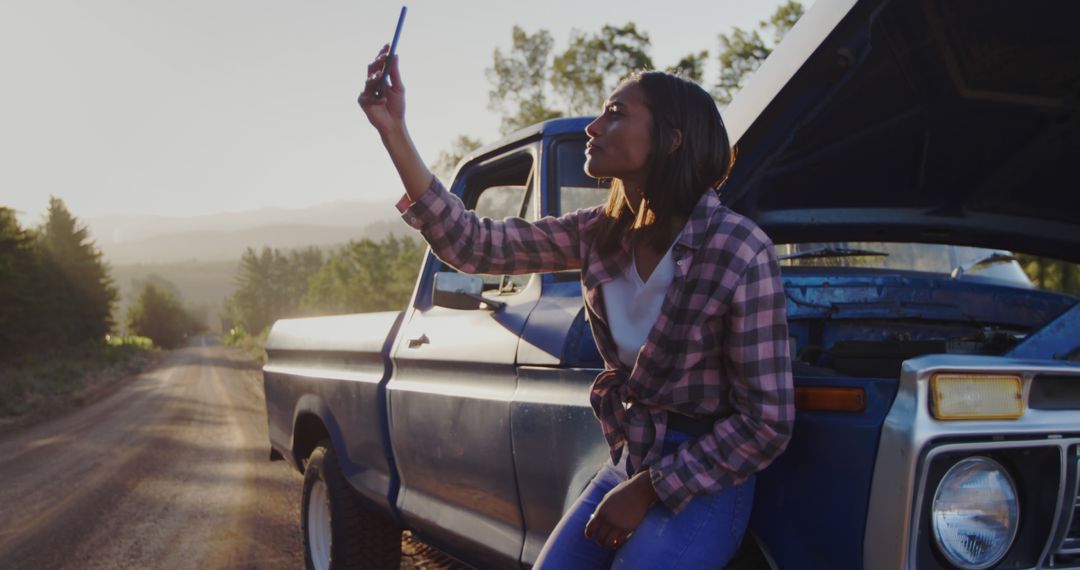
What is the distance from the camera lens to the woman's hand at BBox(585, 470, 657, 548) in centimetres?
177

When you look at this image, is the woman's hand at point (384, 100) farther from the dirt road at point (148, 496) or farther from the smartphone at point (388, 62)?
the dirt road at point (148, 496)

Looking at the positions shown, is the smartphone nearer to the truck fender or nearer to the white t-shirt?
the white t-shirt

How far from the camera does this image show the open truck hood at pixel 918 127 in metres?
2.00

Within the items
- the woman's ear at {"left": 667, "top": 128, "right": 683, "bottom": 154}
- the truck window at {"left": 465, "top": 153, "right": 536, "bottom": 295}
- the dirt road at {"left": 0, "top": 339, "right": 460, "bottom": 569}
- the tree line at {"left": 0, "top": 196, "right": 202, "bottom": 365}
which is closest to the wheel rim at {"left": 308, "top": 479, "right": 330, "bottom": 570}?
the dirt road at {"left": 0, "top": 339, "right": 460, "bottom": 569}

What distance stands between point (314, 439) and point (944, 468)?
144 inches

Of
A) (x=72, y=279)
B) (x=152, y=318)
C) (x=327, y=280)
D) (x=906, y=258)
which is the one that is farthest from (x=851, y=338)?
(x=152, y=318)

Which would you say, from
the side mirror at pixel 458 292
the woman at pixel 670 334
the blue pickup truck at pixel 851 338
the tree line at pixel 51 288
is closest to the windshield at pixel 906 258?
the blue pickup truck at pixel 851 338

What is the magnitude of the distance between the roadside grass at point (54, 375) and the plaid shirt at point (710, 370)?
2086 centimetres

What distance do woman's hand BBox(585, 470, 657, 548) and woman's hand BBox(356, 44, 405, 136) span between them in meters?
0.99

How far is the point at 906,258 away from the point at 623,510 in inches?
79.3

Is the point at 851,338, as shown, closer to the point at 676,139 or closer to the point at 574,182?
the point at 574,182

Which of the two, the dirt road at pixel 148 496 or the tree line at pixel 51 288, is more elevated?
the tree line at pixel 51 288

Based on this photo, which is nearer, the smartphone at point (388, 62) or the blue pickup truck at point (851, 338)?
the blue pickup truck at point (851, 338)

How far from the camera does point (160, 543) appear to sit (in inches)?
249
